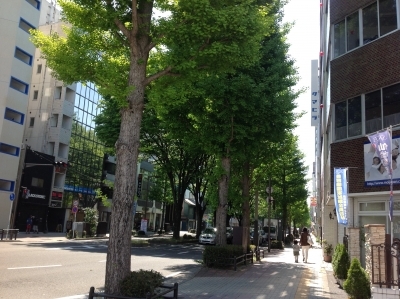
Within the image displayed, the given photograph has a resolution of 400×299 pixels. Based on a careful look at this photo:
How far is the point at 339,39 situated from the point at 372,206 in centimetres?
727

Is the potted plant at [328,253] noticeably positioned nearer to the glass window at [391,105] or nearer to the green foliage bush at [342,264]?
the green foliage bush at [342,264]

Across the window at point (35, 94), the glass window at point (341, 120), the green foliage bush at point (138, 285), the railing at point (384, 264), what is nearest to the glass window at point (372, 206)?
the glass window at point (341, 120)

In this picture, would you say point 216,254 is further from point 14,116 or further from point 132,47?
point 14,116

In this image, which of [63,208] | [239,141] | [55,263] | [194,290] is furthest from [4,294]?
[63,208]

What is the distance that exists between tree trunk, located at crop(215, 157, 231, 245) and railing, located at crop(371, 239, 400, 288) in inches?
349

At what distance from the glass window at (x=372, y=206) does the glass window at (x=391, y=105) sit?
2.98m

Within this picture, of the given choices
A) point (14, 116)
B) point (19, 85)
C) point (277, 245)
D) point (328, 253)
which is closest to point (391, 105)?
point (328, 253)

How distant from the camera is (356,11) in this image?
15.6 metres

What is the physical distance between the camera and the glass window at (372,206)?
46.9 ft

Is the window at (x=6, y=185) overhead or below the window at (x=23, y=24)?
below

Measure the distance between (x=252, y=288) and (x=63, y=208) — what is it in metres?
37.9

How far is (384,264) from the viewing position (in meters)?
8.98

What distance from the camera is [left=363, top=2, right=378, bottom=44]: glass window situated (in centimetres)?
1477

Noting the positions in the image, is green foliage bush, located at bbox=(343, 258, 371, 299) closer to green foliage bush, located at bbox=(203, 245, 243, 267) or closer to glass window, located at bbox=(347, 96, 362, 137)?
glass window, located at bbox=(347, 96, 362, 137)
